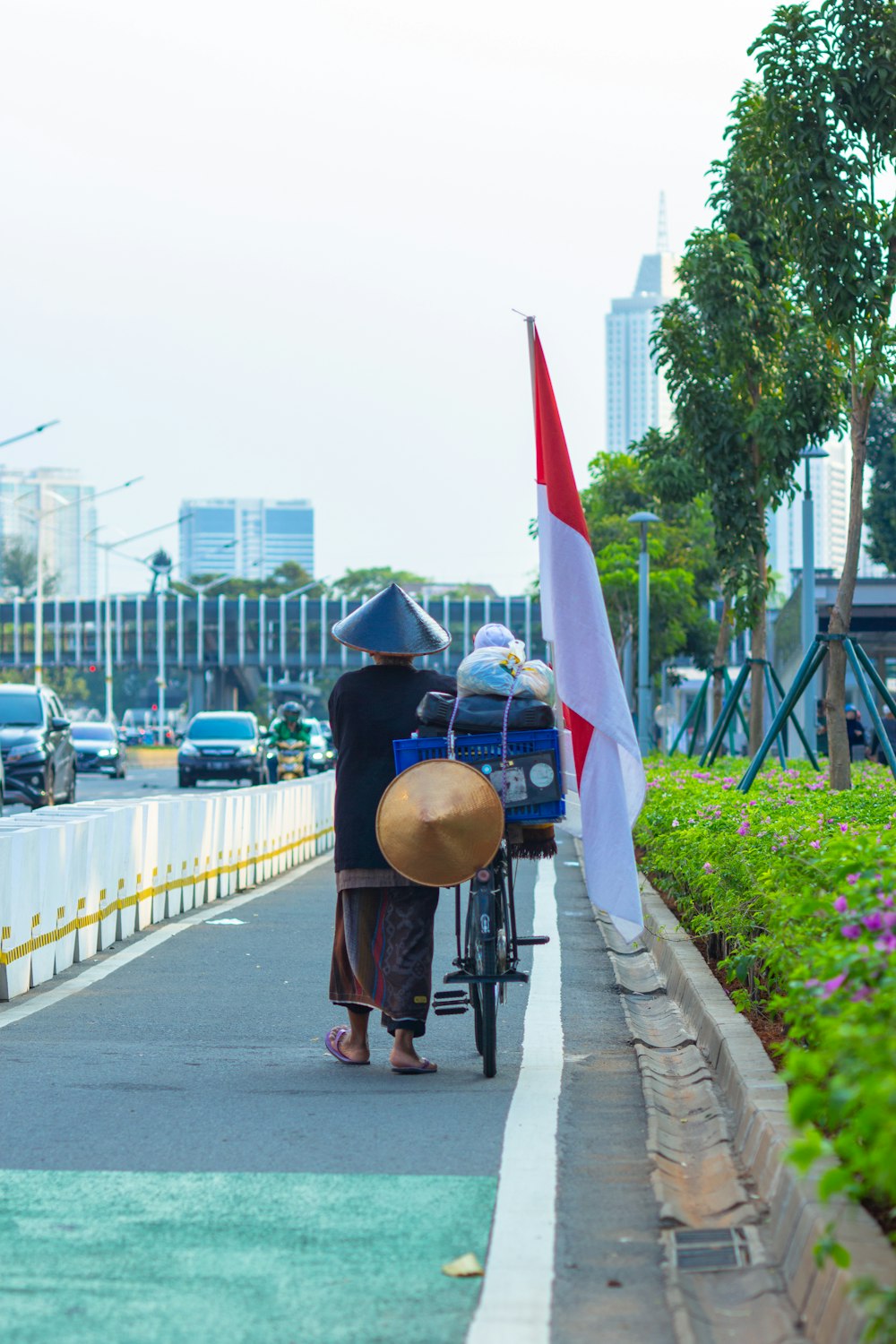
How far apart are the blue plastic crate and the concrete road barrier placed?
3031mm

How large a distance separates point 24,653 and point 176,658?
10036mm

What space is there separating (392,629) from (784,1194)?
350 cm

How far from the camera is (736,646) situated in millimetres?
72625

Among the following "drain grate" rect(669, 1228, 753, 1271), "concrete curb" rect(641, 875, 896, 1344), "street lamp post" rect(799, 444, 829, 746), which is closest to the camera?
"concrete curb" rect(641, 875, 896, 1344)

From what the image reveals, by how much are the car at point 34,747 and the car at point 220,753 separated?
44.6ft

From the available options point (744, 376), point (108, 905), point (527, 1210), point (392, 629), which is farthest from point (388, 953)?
point (744, 376)

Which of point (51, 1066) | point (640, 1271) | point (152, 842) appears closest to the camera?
point (640, 1271)

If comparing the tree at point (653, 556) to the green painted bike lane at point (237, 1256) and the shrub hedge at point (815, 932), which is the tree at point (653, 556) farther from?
the green painted bike lane at point (237, 1256)

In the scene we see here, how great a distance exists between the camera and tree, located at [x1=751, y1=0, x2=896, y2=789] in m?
13.4

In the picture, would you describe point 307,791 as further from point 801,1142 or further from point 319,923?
point 801,1142

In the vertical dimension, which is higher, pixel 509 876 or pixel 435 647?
pixel 435 647

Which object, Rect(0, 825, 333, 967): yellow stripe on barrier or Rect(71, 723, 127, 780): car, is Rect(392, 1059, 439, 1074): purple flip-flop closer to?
Rect(0, 825, 333, 967): yellow stripe on barrier

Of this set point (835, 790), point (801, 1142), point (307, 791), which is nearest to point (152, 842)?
point (835, 790)

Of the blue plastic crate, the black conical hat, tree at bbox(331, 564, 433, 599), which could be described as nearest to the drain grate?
the blue plastic crate
